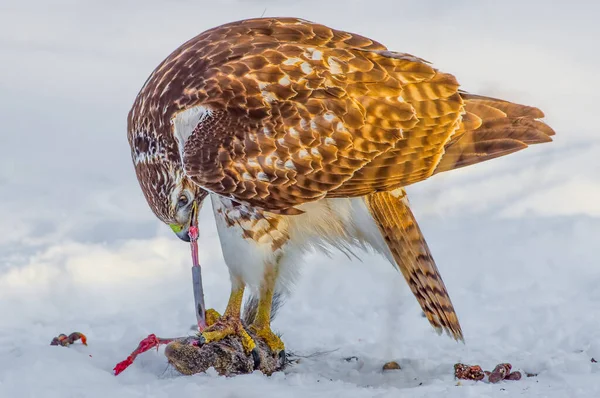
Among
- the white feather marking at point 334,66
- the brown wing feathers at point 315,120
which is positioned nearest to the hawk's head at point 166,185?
the brown wing feathers at point 315,120

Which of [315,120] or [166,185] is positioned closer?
[315,120]

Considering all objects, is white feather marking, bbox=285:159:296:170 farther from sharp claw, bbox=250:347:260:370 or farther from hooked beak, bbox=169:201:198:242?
sharp claw, bbox=250:347:260:370

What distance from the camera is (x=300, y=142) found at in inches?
302

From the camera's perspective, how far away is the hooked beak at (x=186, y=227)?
8204 mm

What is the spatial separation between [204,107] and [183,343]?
1638mm

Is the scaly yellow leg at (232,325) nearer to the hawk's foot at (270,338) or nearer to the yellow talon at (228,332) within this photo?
the yellow talon at (228,332)

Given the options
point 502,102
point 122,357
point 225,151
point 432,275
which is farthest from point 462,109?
point 122,357

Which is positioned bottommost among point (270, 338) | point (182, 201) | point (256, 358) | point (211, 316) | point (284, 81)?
point (256, 358)

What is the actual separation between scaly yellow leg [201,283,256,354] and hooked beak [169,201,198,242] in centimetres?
51

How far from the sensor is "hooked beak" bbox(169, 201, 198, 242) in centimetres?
820

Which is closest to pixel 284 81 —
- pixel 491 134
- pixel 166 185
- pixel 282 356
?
pixel 166 185

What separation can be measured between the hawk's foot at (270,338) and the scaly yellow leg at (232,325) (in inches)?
7.1

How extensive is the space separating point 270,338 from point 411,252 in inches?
47.4

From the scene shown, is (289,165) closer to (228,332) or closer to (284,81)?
(284,81)
